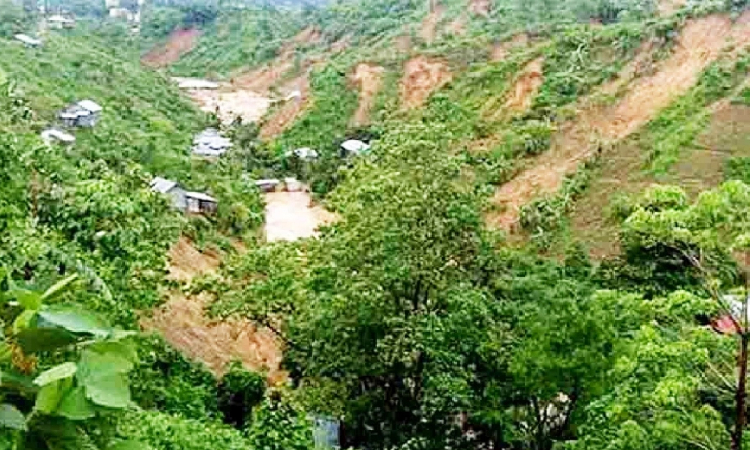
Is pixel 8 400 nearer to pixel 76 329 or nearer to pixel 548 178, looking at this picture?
pixel 76 329

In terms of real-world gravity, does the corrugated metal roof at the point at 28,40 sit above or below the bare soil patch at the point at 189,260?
below

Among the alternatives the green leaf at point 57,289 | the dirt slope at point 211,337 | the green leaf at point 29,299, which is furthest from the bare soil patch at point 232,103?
the green leaf at point 29,299

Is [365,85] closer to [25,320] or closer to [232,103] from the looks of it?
[232,103]

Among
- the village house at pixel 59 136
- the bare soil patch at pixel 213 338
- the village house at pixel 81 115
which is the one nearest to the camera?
the bare soil patch at pixel 213 338

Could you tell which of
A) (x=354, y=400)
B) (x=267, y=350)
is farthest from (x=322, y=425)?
(x=267, y=350)

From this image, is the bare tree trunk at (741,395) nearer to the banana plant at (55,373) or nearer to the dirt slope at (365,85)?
the banana plant at (55,373)

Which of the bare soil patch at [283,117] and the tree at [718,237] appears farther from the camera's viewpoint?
the bare soil patch at [283,117]

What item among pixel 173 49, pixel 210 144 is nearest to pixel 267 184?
pixel 210 144
